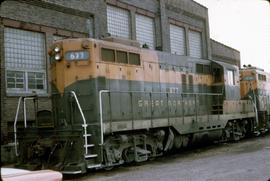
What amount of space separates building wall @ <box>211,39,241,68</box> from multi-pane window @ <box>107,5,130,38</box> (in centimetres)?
1231

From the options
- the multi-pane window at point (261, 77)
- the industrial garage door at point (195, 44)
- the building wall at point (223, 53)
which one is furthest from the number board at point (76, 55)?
the building wall at point (223, 53)

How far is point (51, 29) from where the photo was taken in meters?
18.6

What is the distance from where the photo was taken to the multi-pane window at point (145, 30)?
80.9ft

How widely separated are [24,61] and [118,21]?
7179 millimetres

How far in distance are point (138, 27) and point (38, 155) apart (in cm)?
1419

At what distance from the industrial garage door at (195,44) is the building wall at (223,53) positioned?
3.03 metres

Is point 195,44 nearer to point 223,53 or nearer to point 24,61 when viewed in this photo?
point 223,53

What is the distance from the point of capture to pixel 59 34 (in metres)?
19.0

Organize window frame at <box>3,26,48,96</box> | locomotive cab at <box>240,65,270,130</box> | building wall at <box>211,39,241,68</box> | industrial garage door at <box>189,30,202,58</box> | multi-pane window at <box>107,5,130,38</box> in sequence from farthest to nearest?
building wall at <box>211,39,241,68</box> < industrial garage door at <box>189,30,202,58</box> < locomotive cab at <box>240,65,270,130</box> < multi-pane window at <box>107,5,130,38</box> < window frame at <box>3,26,48,96</box>

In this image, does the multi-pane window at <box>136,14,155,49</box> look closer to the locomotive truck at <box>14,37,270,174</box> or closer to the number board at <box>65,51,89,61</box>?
the locomotive truck at <box>14,37,270,174</box>

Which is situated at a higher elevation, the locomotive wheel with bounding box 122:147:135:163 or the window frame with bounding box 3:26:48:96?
the window frame with bounding box 3:26:48:96

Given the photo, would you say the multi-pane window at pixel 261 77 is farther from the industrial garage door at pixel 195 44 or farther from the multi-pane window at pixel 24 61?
the multi-pane window at pixel 24 61

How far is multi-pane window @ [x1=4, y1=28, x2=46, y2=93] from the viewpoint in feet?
55.3

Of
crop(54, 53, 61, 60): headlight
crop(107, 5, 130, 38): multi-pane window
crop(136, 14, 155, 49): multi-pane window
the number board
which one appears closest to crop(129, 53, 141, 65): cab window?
the number board
